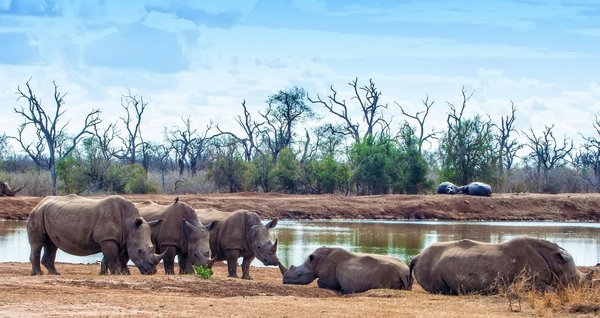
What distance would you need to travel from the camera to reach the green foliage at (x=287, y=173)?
61.1 m

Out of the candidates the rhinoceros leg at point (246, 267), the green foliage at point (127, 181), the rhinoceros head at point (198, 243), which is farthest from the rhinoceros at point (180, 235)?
the green foliage at point (127, 181)

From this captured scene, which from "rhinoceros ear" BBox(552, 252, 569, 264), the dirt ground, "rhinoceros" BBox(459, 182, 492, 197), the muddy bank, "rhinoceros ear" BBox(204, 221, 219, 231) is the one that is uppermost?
"rhinoceros" BBox(459, 182, 492, 197)

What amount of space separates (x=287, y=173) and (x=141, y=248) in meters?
43.2

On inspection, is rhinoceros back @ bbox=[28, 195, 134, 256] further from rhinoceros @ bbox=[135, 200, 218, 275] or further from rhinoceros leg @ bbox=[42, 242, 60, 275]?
rhinoceros @ bbox=[135, 200, 218, 275]

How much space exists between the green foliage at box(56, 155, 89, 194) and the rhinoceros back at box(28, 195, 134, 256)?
38126 mm

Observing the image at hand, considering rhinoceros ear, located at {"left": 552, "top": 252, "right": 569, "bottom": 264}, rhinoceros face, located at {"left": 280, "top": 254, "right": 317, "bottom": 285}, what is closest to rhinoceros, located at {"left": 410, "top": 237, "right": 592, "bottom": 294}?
rhinoceros ear, located at {"left": 552, "top": 252, "right": 569, "bottom": 264}

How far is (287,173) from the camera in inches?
2408

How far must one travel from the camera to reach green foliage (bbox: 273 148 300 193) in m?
61.1

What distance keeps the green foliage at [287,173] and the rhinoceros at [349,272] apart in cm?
4242

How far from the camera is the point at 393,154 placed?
5916 cm

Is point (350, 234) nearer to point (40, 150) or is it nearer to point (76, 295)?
point (76, 295)

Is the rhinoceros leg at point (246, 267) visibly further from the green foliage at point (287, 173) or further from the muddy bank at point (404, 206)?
the green foliage at point (287, 173)

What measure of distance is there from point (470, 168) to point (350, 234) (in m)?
26.5

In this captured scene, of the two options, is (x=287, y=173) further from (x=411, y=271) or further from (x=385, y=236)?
(x=411, y=271)
